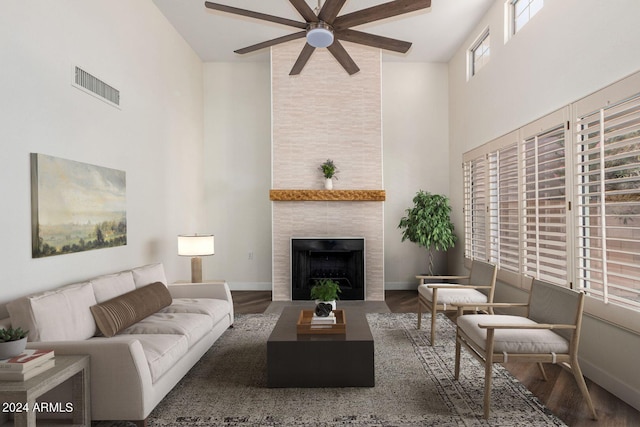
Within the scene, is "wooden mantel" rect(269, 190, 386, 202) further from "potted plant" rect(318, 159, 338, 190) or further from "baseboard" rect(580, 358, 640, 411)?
"baseboard" rect(580, 358, 640, 411)

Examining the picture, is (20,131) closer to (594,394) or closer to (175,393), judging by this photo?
(175,393)

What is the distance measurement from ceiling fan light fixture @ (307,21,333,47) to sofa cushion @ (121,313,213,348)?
2567 mm

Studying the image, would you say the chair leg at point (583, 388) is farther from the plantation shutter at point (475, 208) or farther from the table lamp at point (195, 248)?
the table lamp at point (195, 248)

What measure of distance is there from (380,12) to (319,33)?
48 cm

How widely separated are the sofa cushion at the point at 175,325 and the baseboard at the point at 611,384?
10.7 feet

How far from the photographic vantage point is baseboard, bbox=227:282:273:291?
6934 mm

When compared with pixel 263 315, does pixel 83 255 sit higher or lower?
higher

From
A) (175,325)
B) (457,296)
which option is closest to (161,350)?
(175,325)

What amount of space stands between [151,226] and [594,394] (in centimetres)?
472

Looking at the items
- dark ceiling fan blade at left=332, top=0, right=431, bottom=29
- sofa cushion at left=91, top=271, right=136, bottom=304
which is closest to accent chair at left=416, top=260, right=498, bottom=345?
dark ceiling fan blade at left=332, top=0, right=431, bottom=29

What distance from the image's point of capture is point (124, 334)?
3.08 metres

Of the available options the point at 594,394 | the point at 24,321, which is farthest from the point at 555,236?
the point at 24,321

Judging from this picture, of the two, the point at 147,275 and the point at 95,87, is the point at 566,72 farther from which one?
the point at 147,275

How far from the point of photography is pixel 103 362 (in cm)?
236
